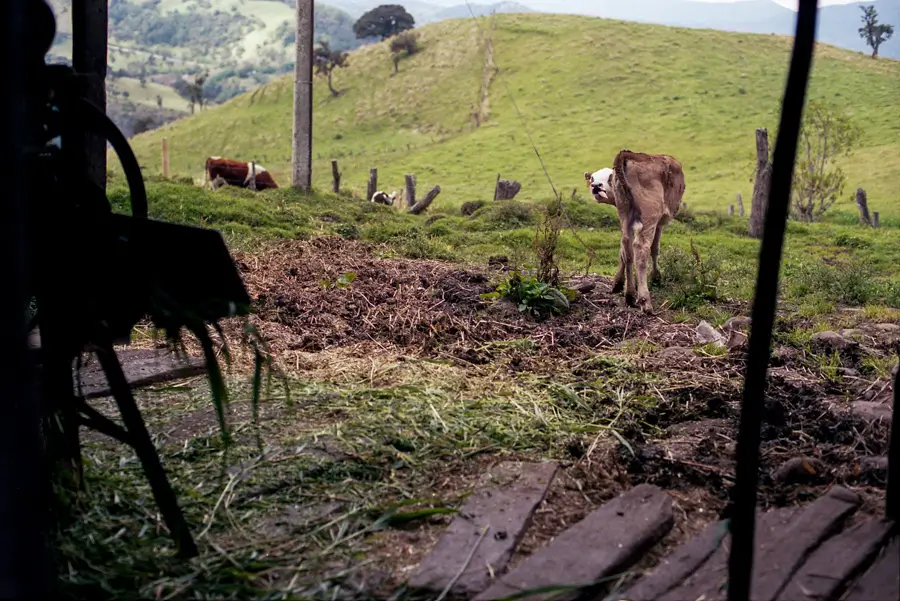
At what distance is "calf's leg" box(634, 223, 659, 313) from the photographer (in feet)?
26.4

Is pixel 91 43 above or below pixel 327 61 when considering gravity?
below

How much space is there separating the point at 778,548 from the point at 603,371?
8.14 feet

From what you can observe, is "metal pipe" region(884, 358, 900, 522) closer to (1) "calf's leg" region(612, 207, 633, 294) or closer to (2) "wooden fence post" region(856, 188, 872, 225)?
(1) "calf's leg" region(612, 207, 633, 294)

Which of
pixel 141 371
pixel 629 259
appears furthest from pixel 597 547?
pixel 629 259

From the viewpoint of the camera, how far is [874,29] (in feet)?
201

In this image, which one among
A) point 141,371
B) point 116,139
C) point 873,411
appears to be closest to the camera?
point 116,139

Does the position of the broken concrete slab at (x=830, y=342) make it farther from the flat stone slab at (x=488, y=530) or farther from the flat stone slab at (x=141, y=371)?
the flat stone slab at (x=141, y=371)

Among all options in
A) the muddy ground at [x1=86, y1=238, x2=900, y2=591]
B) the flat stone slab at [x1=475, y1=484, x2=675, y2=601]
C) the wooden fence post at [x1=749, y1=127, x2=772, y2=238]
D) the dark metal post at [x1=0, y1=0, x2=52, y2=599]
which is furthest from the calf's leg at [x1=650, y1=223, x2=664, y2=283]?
the dark metal post at [x1=0, y1=0, x2=52, y2=599]

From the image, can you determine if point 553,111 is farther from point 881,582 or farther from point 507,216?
point 881,582

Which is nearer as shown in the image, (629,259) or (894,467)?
(894,467)

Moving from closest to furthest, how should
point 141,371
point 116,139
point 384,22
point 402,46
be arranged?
point 116,139 → point 141,371 → point 402,46 → point 384,22

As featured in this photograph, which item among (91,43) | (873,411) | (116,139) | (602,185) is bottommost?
(873,411)

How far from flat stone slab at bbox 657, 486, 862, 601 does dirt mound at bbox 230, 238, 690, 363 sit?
278 cm

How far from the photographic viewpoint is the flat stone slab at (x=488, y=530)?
2779 mm
